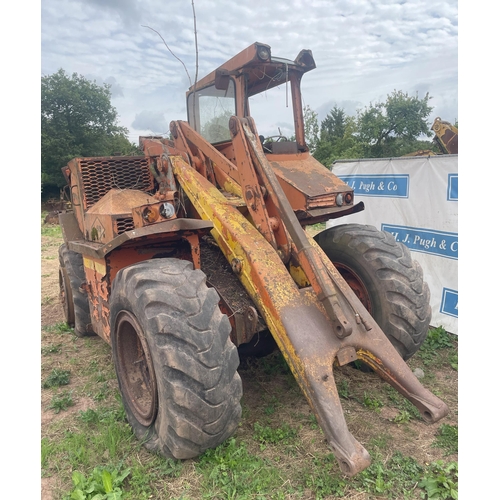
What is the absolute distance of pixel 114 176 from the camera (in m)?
4.87

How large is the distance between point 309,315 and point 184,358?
3.09 ft

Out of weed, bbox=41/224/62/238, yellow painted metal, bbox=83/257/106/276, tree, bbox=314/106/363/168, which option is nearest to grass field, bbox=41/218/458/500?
yellow painted metal, bbox=83/257/106/276

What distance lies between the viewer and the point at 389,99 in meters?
37.3

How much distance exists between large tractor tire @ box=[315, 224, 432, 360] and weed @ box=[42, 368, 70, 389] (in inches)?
119

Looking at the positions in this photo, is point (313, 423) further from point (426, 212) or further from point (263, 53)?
point (426, 212)

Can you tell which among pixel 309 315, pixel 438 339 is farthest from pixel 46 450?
pixel 438 339

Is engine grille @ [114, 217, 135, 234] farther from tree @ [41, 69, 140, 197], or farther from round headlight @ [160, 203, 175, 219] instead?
tree @ [41, 69, 140, 197]

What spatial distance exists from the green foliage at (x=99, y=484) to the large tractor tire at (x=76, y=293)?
2545 millimetres

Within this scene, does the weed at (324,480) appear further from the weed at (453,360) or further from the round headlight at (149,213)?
the weed at (453,360)

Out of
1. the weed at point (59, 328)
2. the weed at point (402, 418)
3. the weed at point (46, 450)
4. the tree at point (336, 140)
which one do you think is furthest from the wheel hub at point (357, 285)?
the tree at point (336, 140)

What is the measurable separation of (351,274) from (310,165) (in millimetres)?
1150

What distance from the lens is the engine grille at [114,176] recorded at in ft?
15.7

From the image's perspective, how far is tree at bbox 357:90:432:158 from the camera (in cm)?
3391

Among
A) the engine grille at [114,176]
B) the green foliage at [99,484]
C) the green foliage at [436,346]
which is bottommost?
the green foliage at [99,484]
